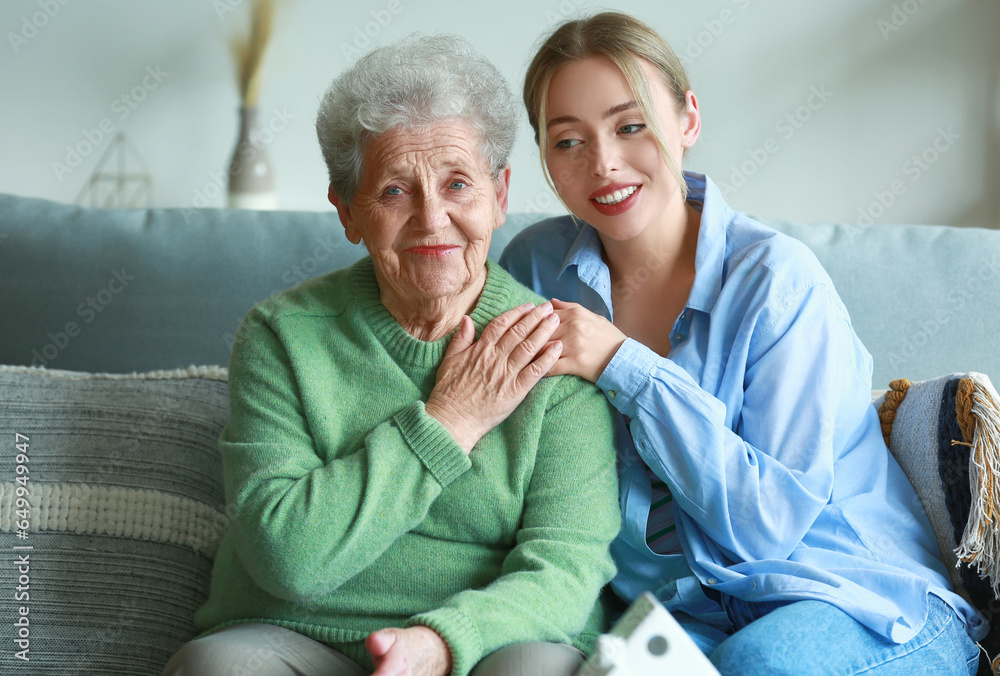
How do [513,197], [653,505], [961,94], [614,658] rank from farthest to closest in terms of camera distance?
[513,197], [961,94], [653,505], [614,658]

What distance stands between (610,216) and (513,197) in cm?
114

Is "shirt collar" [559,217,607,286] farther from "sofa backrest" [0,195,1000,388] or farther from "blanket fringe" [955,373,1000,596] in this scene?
"blanket fringe" [955,373,1000,596]

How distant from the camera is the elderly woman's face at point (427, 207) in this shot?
126 centimetres

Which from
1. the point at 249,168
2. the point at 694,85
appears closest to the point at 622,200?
the point at 694,85

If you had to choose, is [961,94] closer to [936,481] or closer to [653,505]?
[936,481]

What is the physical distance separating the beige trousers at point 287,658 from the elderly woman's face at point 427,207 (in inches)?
21.4

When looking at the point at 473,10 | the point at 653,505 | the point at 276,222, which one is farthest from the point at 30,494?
the point at 473,10

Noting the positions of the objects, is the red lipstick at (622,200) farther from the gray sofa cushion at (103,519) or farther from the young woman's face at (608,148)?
the gray sofa cushion at (103,519)

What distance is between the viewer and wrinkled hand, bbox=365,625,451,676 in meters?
0.99

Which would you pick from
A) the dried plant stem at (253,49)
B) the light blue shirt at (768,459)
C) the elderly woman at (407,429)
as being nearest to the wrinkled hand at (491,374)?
the elderly woman at (407,429)

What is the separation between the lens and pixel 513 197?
258 cm

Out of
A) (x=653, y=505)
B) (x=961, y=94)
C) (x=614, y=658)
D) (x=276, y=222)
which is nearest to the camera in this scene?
(x=614, y=658)

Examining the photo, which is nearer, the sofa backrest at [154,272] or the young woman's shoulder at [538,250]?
the young woman's shoulder at [538,250]

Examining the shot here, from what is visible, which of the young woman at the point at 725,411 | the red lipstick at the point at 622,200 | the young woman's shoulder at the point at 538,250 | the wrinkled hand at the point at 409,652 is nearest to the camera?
the wrinkled hand at the point at 409,652
